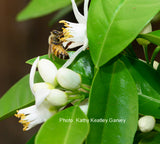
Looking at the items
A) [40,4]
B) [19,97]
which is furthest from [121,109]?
[40,4]

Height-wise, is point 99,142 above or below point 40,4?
below

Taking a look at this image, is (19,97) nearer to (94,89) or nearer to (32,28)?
(94,89)

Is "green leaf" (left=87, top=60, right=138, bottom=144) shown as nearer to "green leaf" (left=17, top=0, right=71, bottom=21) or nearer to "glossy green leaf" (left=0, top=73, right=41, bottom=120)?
"glossy green leaf" (left=0, top=73, right=41, bottom=120)

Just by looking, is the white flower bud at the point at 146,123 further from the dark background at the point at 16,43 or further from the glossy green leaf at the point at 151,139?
the dark background at the point at 16,43

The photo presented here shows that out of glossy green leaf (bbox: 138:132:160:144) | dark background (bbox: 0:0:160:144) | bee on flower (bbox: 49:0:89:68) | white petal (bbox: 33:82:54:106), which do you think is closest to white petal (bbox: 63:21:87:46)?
bee on flower (bbox: 49:0:89:68)

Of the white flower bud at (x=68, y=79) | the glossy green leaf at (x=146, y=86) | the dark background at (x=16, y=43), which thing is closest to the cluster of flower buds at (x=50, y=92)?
the white flower bud at (x=68, y=79)
